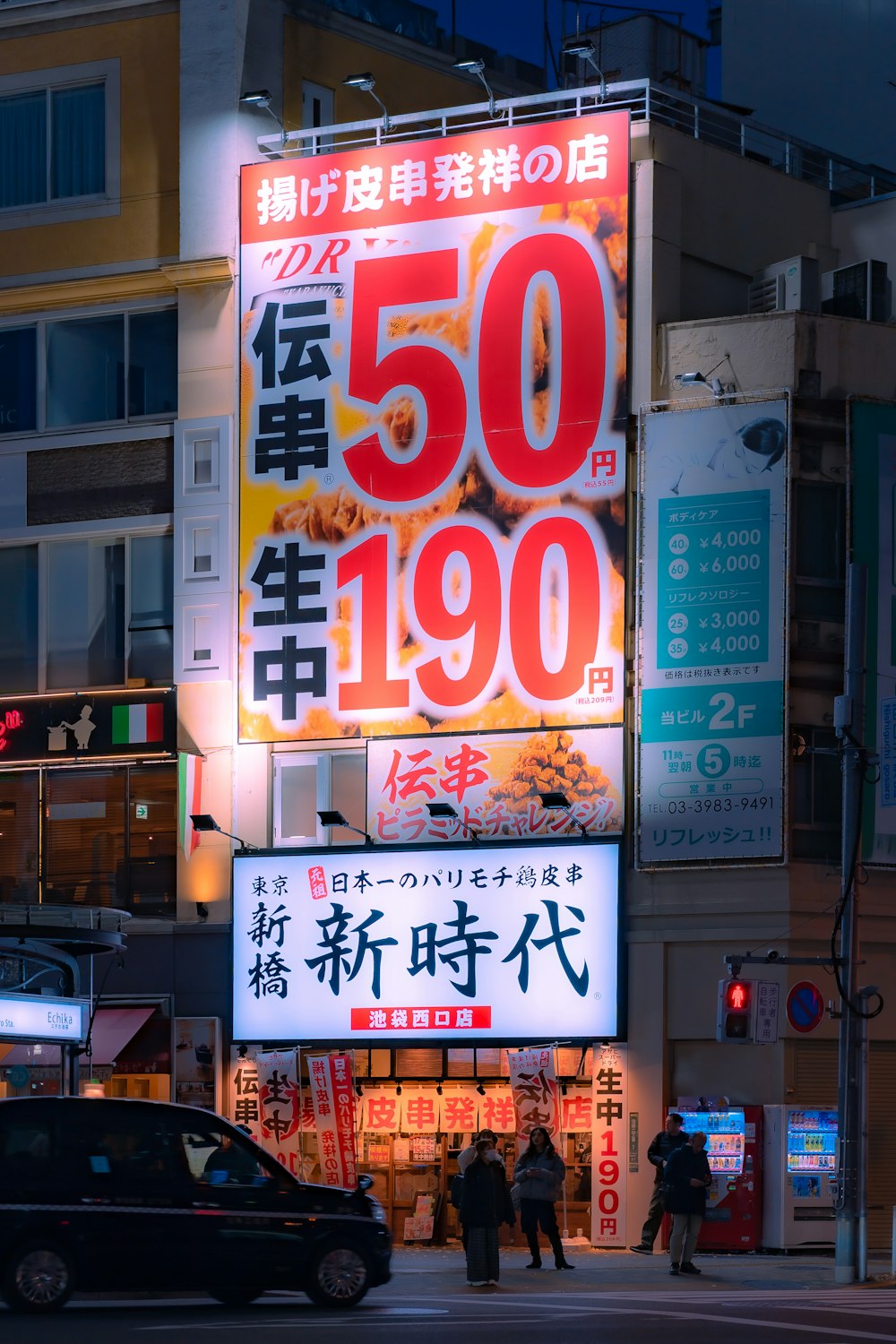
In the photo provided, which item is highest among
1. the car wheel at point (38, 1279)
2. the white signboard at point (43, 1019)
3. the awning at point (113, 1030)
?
the white signboard at point (43, 1019)

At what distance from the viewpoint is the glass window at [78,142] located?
38625 mm

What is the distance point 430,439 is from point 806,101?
17.7 metres

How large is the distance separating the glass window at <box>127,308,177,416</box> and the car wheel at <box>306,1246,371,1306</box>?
61.8 ft

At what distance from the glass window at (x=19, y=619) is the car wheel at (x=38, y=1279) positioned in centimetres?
1873

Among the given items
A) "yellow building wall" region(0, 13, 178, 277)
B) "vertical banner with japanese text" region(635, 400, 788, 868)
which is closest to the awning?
"vertical banner with japanese text" region(635, 400, 788, 868)

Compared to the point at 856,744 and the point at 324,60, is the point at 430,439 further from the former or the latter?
the point at 856,744

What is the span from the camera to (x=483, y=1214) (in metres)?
25.9

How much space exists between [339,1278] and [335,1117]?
12.2 m

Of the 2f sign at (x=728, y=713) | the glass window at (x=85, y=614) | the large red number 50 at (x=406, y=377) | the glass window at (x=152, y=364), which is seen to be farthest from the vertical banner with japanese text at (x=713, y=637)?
the glass window at (x=85, y=614)

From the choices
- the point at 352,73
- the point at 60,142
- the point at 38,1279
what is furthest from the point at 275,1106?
the point at 352,73

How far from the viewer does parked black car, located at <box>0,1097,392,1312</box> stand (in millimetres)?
20359

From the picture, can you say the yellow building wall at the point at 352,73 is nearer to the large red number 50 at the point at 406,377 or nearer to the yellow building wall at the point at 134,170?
the yellow building wall at the point at 134,170

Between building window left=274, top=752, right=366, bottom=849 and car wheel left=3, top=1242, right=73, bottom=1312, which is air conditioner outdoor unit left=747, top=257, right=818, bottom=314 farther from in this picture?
car wheel left=3, top=1242, right=73, bottom=1312

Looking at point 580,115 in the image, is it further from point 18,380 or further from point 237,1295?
point 237,1295
